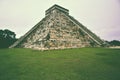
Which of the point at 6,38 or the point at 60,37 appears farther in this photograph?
the point at 6,38

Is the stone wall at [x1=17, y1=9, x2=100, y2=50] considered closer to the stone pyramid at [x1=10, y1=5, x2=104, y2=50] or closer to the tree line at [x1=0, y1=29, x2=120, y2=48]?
the stone pyramid at [x1=10, y1=5, x2=104, y2=50]

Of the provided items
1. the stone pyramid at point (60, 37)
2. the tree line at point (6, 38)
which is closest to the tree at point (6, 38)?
the tree line at point (6, 38)

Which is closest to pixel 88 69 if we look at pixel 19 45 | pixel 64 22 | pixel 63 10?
pixel 64 22

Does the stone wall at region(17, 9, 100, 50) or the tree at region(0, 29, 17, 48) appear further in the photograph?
the tree at region(0, 29, 17, 48)

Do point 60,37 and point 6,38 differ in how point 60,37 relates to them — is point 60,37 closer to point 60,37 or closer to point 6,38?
point 60,37

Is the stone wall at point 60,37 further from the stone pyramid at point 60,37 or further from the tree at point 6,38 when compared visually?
the tree at point 6,38

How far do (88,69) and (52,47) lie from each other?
7.04 m

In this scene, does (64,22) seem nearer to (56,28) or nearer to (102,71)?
(56,28)

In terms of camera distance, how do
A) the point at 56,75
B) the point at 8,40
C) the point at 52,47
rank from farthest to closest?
1. the point at 8,40
2. the point at 52,47
3. the point at 56,75

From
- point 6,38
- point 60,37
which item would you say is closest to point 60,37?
point 60,37

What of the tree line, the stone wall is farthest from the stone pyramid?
the tree line

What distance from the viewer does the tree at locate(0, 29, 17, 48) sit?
67.0 ft

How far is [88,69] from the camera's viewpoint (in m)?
6.91

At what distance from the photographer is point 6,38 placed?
69.4 feet
